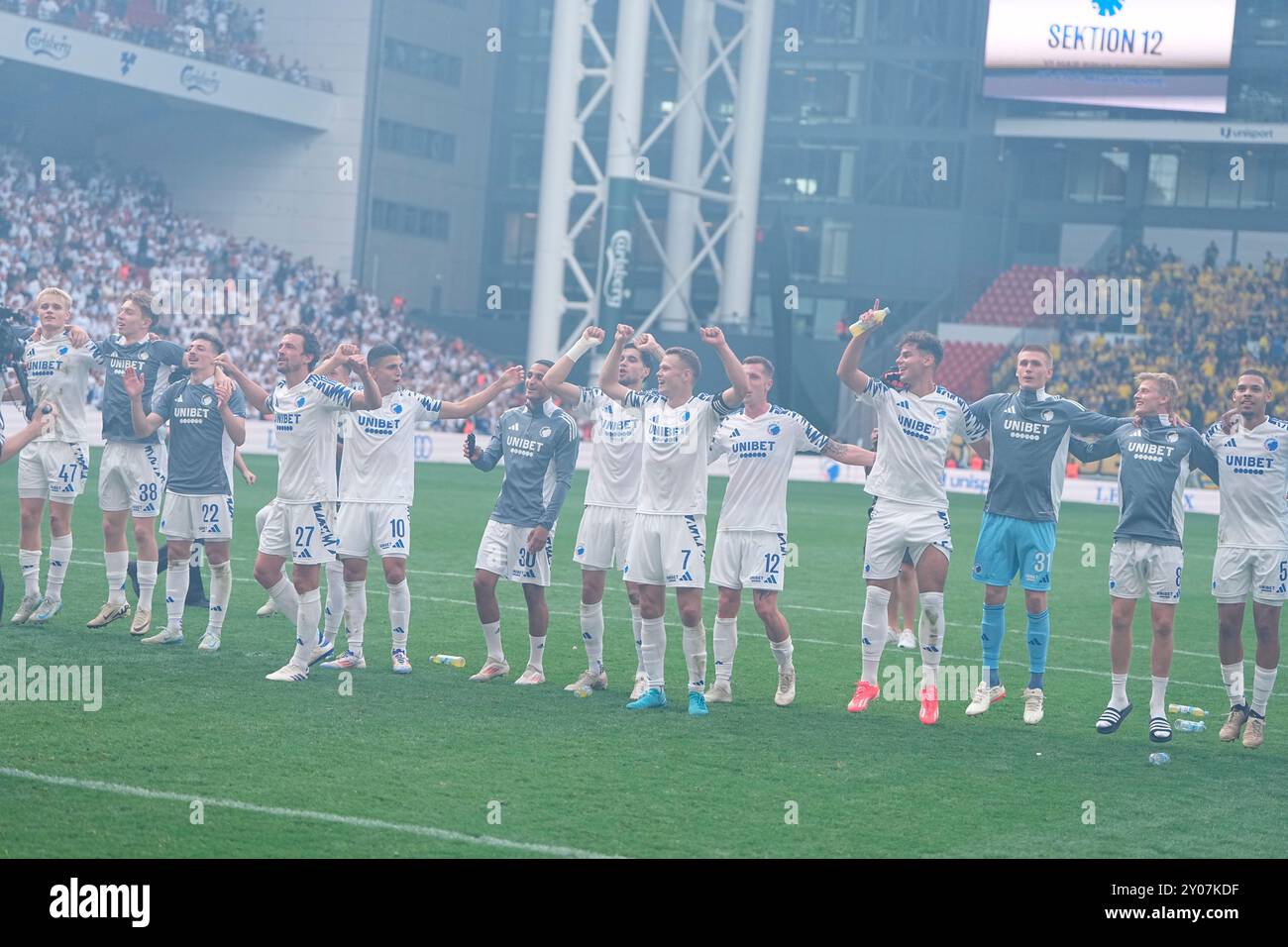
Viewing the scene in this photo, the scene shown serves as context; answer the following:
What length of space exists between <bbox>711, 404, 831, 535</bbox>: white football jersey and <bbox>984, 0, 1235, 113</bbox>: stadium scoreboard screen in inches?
1336

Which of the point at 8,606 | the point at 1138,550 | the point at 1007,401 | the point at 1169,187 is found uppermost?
the point at 1169,187

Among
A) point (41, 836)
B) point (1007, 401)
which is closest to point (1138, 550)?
point (1007, 401)

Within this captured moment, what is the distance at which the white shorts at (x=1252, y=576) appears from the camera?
10.2m

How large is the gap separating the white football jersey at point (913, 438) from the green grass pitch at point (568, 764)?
4.95 ft

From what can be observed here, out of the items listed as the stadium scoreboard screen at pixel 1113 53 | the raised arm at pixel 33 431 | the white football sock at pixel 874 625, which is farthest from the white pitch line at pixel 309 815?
the stadium scoreboard screen at pixel 1113 53

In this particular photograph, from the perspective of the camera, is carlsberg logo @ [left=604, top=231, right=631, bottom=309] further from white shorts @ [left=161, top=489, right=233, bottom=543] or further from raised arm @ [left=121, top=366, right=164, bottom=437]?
white shorts @ [left=161, top=489, right=233, bottom=543]

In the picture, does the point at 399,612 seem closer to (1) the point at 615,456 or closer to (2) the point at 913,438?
(1) the point at 615,456

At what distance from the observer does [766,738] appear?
9703 mm

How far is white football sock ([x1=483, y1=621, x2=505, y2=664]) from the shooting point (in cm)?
1129

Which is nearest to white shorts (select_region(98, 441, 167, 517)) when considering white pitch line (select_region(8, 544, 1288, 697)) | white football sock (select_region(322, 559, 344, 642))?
white football sock (select_region(322, 559, 344, 642))

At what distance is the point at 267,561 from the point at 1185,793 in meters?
6.29

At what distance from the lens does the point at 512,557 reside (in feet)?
36.3

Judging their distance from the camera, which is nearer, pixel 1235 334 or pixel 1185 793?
pixel 1185 793
